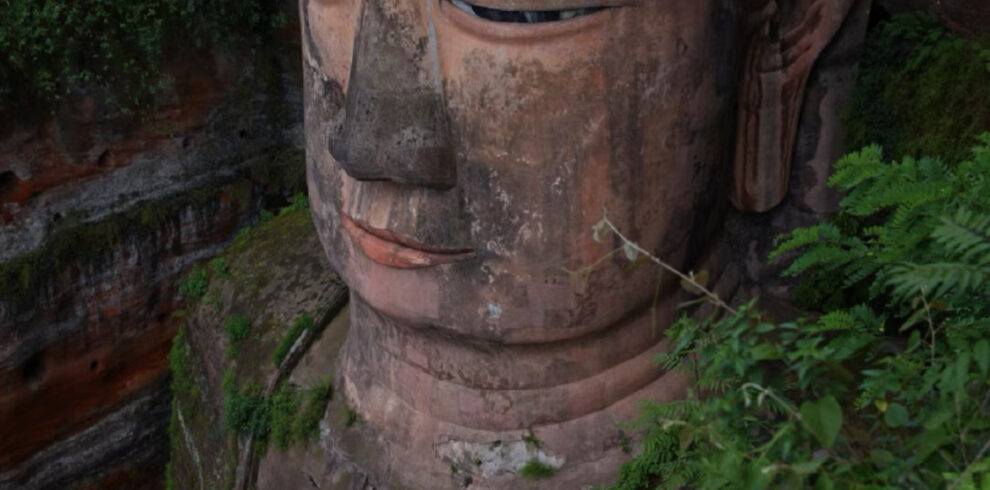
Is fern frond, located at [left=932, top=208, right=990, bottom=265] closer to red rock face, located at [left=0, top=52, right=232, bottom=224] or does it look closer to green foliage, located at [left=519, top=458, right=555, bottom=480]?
green foliage, located at [left=519, top=458, right=555, bottom=480]

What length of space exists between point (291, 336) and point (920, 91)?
2813mm

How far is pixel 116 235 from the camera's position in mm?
6785

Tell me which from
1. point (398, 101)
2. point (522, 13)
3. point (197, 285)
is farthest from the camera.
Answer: point (197, 285)

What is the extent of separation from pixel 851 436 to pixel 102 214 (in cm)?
546

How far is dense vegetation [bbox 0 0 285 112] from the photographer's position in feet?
20.1

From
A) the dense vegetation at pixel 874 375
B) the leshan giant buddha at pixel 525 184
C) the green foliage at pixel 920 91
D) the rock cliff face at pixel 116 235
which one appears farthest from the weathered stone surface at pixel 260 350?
the green foliage at pixel 920 91

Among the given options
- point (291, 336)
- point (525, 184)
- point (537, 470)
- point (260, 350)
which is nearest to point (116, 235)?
point (260, 350)

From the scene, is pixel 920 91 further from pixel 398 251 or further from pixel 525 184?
pixel 398 251

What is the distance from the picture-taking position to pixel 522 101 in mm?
3307

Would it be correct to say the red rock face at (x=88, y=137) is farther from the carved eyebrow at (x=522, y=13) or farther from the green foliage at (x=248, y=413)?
the carved eyebrow at (x=522, y=13)

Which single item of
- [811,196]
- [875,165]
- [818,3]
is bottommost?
[811,196]

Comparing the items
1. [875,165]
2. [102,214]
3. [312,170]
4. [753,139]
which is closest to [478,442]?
[312,170]

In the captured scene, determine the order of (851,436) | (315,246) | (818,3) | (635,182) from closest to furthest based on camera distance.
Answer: (851,436), (635,182), (818,3), (315,246)

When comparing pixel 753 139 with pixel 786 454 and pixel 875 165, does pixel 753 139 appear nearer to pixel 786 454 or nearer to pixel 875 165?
pixel 875 165
